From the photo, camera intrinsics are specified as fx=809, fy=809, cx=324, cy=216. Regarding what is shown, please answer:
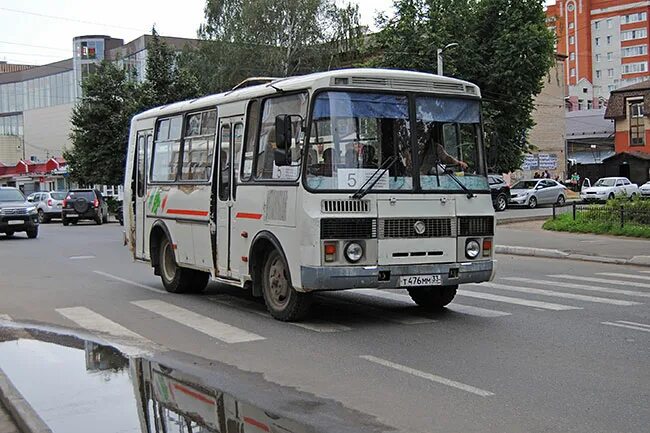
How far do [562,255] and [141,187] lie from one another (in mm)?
10634

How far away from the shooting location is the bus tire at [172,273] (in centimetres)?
1323

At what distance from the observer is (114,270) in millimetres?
17516

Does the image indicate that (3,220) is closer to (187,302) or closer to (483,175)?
(187,302)

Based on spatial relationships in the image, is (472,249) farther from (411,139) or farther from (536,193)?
(536,193)

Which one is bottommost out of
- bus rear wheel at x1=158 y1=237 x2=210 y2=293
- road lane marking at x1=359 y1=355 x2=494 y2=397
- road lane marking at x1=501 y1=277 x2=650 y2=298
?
road lane marking at x1=501 y1=277 x2=650 y2=298

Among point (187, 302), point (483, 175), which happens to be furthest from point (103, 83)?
point (483, 175)

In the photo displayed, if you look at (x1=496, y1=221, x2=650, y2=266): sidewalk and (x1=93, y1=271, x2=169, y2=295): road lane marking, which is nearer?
(x1=93, y1=271, x2=169, y2=295): road lane marking

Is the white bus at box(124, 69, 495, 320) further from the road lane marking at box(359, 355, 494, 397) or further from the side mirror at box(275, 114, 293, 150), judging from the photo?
the road lane marking at box(359, 355, 494, 397)

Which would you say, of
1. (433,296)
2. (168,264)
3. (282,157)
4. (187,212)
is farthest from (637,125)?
(282,157)

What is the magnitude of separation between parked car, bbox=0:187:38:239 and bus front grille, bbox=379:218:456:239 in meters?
23.0

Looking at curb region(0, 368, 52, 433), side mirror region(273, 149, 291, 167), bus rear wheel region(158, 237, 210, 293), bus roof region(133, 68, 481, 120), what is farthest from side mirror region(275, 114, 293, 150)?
bus rear wheel region(158, 237, 210, 293)

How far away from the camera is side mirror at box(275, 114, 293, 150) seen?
30.6 feet

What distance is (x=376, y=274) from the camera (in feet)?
30.7

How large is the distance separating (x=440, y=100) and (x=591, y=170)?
63623 millimetres
